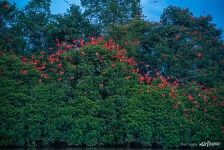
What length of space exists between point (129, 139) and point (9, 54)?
19.4 ft

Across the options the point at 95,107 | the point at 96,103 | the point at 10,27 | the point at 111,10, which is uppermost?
the point at 111,10

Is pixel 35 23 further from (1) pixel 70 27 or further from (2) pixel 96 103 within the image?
(2) pixel 96 103

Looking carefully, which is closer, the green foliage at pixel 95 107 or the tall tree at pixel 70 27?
the green foliage at pixel 95 107

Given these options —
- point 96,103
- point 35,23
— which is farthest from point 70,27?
point 96,103

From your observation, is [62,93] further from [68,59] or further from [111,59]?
[111,59]

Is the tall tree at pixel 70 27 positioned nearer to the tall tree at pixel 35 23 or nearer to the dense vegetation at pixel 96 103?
the tall tree at pixel 35 23

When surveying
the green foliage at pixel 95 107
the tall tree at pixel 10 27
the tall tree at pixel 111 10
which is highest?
the tall tree at pixel 111 10

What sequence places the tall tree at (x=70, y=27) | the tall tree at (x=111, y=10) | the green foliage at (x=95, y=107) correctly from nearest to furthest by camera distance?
the green foliage at (x=95, y=107) → the tall tree at (x=70, y=27) → the tall tree at (x=111, y=10)

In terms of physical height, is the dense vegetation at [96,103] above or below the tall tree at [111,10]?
below

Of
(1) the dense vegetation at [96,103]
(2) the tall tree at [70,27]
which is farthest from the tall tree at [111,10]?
(1) the dense vegetation at [96,103]

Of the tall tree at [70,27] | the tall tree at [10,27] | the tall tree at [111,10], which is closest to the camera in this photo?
the tall tree at [10,27]

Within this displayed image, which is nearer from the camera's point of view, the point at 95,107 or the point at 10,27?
the point at 95,107

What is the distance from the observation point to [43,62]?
16484mm

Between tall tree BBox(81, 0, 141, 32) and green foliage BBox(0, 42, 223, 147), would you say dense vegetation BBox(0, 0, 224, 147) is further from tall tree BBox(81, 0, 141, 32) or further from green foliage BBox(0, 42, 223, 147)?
tall tree BBox(81, 0, 141, 32)
